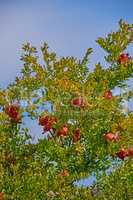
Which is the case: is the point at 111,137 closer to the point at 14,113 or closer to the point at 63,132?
the point at 63,132

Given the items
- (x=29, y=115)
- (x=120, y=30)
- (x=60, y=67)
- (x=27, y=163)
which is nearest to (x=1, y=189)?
(x=27, y=163)

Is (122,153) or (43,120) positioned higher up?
(43,120)

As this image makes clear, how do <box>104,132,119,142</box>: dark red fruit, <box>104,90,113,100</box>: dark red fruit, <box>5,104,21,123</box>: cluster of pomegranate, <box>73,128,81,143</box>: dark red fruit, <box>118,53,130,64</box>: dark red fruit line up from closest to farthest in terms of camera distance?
1. <box>104,132,119,142</box>: dark red fruit
2. <box>73,128,81,143</box>: dark red fruit
3. <box>104,90,113,100</box>: dark red fruit
4. <box>5,104,21,123</box>: cluster of pomegranate
5. <box>118,53,130,64</box>: dark red fruit

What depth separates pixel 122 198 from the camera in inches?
497

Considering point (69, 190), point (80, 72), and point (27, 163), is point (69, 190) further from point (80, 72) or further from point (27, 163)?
point (80, 72)

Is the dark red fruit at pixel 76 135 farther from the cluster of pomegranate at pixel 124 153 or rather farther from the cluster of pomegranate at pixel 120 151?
the cluster of pomegranate at pixel 124 153

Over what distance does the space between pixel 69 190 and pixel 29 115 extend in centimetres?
231

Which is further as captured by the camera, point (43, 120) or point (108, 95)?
point (108, 95)

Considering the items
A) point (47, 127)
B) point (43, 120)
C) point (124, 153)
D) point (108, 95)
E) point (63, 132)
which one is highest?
point (108, 95)

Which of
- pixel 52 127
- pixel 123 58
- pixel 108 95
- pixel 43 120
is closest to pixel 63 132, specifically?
pixel 52 127

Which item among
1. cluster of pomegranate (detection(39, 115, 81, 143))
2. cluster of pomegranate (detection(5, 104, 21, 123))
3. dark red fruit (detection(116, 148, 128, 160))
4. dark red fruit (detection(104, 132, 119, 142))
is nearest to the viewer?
dark red fruit (detection(104, 132, 119, 142))

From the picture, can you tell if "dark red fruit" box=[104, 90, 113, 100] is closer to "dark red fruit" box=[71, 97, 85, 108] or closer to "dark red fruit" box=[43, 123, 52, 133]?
"dark red fruit" box=[71, 97, 85, 108]

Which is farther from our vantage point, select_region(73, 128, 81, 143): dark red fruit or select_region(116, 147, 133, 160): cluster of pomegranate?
select_region(73, 128, 81, 143): dark red fruit

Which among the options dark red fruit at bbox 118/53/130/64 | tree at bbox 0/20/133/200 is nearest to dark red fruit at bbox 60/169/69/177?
tree at bbox 0/20/133/200
